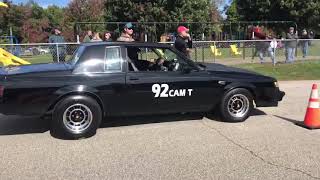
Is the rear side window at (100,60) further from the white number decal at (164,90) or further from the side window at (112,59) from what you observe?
the white number decal at (164,90)

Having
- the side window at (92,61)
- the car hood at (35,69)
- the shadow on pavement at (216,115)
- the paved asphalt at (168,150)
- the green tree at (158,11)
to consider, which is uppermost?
the green tree at (158,11)

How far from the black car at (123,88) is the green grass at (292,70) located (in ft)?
25.0

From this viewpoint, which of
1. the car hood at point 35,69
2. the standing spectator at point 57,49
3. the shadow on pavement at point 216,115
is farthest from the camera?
the standing spectator at point 57,49

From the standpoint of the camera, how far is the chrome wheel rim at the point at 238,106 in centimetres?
846

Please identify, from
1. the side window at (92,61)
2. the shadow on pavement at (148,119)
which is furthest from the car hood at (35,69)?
the shadow on pavement at (148,119)

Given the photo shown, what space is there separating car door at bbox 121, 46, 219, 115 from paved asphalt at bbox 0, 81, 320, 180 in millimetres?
354

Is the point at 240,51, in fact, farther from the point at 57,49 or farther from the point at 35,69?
the point at 35,69

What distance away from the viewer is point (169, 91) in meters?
7.95

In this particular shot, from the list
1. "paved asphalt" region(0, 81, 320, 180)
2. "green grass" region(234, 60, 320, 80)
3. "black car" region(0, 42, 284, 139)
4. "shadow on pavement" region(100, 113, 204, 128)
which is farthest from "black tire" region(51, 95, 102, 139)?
"green grass" region(234, 60, 320, 80)

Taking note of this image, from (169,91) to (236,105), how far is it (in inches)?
53.6

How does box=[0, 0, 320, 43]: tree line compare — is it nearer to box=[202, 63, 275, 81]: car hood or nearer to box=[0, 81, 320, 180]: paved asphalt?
box=[202, 63, 275, 81]: car hood

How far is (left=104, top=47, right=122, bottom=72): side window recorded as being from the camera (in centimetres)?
773

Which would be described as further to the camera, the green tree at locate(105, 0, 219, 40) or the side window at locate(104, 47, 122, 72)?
the green tree at locate(105, 0, 219, 40)

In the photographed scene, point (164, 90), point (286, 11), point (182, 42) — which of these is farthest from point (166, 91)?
point (286, 11)
